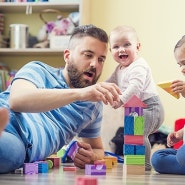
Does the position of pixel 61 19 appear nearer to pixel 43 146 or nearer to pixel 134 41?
pixel 134 41

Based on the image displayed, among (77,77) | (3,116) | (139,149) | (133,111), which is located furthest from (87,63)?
(3,116)

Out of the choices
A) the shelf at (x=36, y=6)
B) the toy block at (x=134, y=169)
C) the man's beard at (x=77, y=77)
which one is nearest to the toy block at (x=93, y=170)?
the toy block at (x=134, y=169)

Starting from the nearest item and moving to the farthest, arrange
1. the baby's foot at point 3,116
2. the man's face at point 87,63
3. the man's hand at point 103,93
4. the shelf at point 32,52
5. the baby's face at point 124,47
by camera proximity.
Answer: the baby's foot at point 3,116 < the man's hand at point 103,93 < the man's face at point 87,63 < the baby's face at point 124,47 < the shelf at point 32,52

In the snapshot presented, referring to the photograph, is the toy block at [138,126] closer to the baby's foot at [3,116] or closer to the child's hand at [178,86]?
the child's hand at [178,86]

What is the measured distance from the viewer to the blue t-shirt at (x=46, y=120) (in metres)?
1.80

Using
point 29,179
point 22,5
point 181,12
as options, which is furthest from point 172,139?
point 22,5

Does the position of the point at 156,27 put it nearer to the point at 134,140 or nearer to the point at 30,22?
the point at 30,22

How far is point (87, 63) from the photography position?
6.73 ft

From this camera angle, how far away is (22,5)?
13.1ft

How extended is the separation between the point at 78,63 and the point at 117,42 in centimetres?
34

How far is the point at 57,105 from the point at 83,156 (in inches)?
18.1

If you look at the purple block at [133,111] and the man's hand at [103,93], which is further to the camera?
the purple block at [133,111]

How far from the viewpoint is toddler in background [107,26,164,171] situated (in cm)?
215

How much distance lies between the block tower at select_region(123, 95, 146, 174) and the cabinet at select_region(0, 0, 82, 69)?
7.04ft
